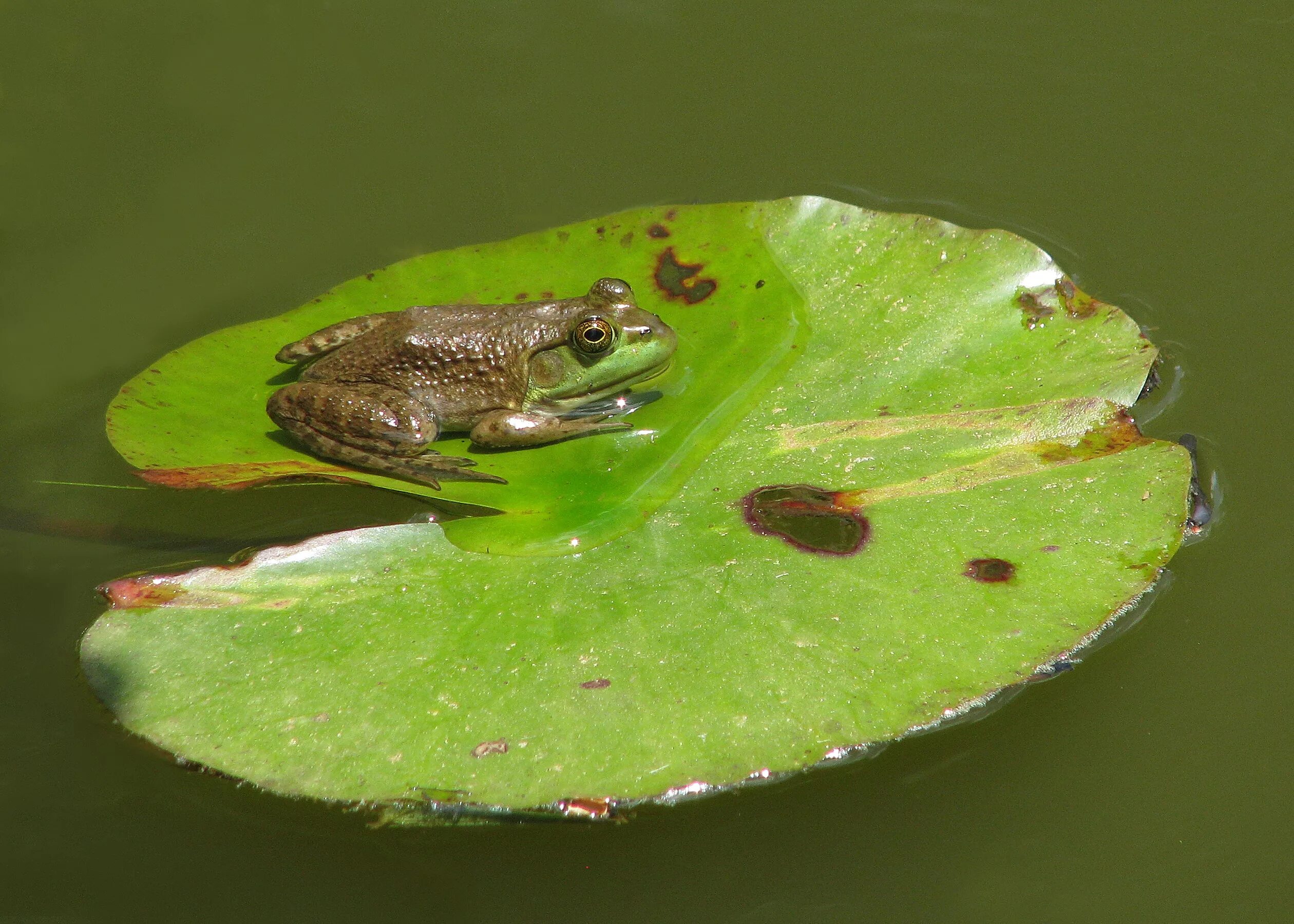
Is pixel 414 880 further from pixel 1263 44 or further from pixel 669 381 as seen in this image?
pixel 1263 44

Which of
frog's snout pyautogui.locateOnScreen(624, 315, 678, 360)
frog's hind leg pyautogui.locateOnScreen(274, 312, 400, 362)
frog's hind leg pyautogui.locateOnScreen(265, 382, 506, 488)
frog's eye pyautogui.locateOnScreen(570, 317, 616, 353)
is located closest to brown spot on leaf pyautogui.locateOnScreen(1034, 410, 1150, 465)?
frog's snout pyautogui.locateOnScreen(624, 315, 678, 360)

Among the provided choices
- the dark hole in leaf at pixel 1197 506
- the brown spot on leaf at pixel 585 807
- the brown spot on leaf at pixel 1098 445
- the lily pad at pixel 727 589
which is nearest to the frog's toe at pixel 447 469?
the lily pad at pixel 727 589

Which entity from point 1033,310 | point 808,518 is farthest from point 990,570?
point 1033,310

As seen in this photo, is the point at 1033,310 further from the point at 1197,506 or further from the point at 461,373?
the point at 461,373

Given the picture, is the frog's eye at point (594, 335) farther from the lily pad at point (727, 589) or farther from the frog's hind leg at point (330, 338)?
the frog's hind leg at point (330, 338)

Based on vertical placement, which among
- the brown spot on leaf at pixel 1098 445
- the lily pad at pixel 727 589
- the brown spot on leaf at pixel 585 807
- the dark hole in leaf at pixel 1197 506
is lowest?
the brown spot on leaf at pixel 585 807
